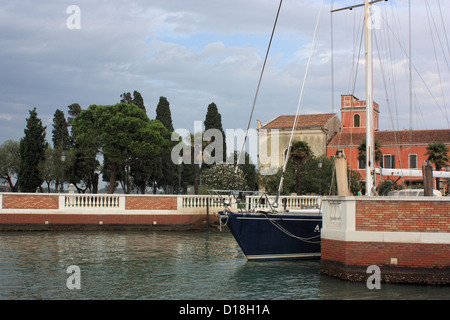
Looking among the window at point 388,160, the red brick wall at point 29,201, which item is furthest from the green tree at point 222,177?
the red brick wall at point 29,201

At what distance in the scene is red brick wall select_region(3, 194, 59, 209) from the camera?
31.8 metres

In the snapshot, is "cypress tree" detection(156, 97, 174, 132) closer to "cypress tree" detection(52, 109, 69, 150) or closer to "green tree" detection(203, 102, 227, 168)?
"green tree" detection(203, 102, 227, 168)

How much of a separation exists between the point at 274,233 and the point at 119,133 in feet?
124

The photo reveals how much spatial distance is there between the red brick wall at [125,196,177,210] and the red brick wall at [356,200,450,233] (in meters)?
20.3

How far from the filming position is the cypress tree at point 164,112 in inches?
2701

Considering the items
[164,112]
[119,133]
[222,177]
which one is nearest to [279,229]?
[222,177]

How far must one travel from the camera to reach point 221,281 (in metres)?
16.3

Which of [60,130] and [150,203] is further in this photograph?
[60,130]

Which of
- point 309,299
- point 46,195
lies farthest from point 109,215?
point 309,299

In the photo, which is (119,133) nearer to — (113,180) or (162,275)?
(113,180)

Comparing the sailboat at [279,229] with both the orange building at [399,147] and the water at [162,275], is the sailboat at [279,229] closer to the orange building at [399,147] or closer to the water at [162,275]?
the water at [162,275]

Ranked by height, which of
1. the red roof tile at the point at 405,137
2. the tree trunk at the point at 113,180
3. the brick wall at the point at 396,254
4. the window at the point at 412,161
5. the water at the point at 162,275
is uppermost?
the red roof tile at the point at 405,137

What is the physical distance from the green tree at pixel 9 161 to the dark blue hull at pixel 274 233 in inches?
2243

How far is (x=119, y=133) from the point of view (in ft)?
183
